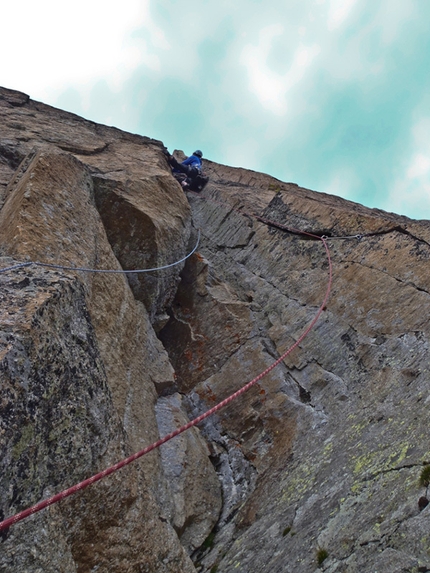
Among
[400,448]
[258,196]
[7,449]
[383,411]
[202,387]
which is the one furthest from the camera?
[258,196]

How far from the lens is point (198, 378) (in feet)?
31.8

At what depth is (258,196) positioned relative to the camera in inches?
695

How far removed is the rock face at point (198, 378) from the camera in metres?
4.32

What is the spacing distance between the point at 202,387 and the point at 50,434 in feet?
17.5

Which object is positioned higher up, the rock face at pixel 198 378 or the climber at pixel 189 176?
the climber at pixel 189 176

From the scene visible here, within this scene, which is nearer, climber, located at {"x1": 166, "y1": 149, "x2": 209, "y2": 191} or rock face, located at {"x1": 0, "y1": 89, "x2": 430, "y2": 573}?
rock face, located at {"x1": 0, "y1": 89, "x2": 430, "y2": 573}

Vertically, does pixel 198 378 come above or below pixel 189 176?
below

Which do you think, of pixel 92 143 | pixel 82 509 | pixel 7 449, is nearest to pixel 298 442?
pixel 82 509

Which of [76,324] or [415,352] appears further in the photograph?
[415,352]

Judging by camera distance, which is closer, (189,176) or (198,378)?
(198,378)

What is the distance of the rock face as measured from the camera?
432 cm

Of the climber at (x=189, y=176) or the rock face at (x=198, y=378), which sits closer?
the rock face at (x=198, y=378)

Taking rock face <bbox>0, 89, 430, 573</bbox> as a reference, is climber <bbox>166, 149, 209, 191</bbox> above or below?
above

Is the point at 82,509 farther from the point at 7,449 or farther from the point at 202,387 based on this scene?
the point at 202,387
